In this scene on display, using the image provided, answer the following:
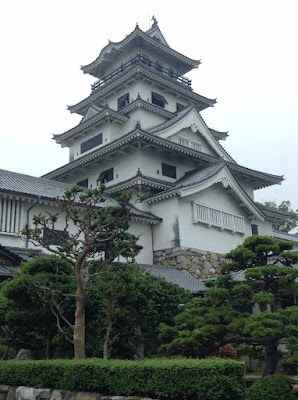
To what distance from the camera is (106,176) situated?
105 ft

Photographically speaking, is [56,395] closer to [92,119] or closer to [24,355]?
[24,355]

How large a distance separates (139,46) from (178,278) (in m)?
24.0

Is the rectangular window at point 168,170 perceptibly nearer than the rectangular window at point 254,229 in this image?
Yes

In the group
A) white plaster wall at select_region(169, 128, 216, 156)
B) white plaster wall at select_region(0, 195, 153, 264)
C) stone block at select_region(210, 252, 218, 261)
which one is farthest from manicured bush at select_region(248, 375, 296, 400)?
white plaster wall at select_region(169, 128, 216, 156)

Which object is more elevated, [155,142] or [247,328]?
[155,142]

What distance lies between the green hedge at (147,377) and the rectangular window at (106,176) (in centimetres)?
2139

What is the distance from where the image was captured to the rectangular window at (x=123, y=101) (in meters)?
36.2

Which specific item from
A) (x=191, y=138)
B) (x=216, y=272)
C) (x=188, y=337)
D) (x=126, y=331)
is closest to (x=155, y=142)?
(x=191, y=138)

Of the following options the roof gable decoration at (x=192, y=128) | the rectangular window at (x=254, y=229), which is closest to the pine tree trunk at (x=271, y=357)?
the rectangular window at (x=254, y=229)

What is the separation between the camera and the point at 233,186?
95.3ft

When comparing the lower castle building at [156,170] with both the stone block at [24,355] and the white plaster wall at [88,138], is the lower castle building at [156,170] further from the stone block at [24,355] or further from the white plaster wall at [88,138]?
the stone block at [24,355]

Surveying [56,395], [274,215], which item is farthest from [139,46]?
[56,395]

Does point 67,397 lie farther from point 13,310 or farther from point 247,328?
point 247,328

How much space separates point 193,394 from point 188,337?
2555 mm
